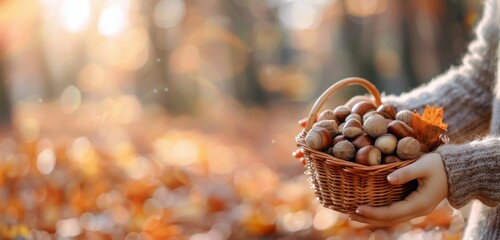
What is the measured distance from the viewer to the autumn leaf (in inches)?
55.3

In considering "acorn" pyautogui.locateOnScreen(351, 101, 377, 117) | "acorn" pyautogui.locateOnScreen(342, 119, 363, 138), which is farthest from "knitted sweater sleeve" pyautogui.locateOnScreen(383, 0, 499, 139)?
"acorn" pyautogui.locateOnScreen(342, 119, 363, 138)

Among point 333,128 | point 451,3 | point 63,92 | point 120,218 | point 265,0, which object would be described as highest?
point 265,0

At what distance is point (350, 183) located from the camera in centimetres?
139

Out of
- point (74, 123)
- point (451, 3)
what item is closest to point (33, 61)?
point (74, 123)

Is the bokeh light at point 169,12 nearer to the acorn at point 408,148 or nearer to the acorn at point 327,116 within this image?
the acorn at point 327,116

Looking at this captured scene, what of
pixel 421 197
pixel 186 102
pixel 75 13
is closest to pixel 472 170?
pixel 421 197

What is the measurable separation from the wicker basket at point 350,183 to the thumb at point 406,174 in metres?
0.01

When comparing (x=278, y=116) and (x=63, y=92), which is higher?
(x=63, y=92)

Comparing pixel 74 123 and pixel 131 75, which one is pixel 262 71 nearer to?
pixel 131 75

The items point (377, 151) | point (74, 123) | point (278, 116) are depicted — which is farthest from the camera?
point (278, 116)

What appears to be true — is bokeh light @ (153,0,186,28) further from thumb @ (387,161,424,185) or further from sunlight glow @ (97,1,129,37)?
thumb @ (387,161,424,185)

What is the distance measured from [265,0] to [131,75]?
216 cm

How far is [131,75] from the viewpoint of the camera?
10.2 m

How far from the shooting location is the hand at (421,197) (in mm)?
1373
